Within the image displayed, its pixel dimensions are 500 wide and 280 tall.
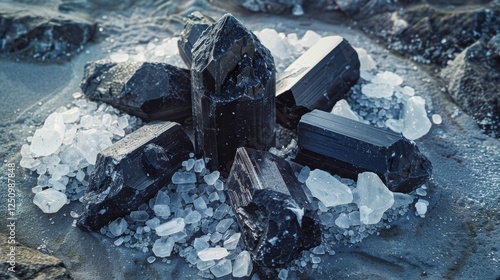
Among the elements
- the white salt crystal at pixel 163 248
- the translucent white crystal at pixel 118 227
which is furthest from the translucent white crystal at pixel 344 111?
the translucent white crystal at pixel 118 227

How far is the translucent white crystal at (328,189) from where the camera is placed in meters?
2.81

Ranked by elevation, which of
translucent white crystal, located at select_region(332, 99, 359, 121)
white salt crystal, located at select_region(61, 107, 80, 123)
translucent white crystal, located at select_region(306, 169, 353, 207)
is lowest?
white salt crystal, located at select_region(61, 107, 80, 123)

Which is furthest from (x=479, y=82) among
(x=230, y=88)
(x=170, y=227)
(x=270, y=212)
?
(x=170, y=227)

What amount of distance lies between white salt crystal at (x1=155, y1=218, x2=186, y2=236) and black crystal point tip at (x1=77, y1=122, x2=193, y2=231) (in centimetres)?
21

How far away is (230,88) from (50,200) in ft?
3.90

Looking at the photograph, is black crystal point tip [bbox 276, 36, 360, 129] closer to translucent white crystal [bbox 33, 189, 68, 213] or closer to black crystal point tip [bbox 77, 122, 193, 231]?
black crystal point tip [bbox 77, 122, 193, 231]

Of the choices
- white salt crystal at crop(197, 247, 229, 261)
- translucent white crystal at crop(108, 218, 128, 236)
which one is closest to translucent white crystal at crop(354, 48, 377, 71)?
white salt crystal at crop(197, 247, 229, 261)

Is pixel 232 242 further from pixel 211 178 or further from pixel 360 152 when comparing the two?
pixel 360 152

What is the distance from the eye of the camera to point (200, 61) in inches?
106

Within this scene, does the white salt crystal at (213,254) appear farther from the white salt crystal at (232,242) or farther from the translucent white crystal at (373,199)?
the translucent white crystal at (373,199)

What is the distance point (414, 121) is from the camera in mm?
3492

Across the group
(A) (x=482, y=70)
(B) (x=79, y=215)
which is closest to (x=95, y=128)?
(B) (x=79, y=215)

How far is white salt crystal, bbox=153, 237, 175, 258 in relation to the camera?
268cm

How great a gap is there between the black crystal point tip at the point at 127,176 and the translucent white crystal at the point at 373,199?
3.41ft
